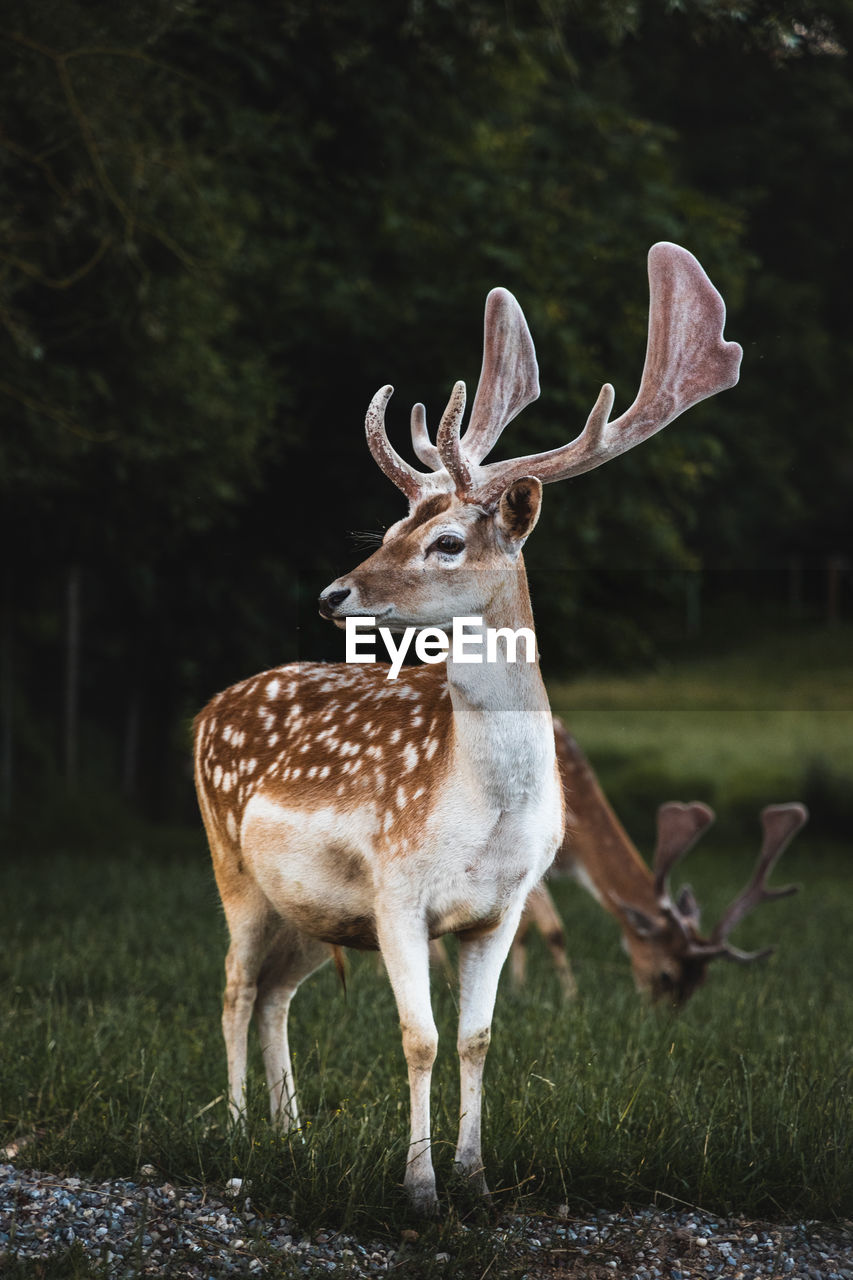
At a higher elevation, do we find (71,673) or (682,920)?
(71,673)

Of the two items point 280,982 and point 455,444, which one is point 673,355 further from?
point 280,982

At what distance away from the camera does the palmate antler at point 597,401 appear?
2.91 m

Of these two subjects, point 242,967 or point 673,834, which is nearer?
point 242,967

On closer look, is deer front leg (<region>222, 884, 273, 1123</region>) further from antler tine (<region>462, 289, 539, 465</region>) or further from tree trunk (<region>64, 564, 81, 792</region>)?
tree trunk (<region>64, 564, 81, 792</region>)

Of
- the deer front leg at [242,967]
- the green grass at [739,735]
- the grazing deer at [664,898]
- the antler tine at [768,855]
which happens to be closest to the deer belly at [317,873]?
the deer front leg at [242,967]

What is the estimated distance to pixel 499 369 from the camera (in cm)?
318

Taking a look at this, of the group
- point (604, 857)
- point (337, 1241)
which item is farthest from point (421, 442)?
point (604, 857)

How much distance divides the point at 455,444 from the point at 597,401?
0.35 m

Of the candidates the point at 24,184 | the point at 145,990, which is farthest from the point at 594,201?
the point at 145,990

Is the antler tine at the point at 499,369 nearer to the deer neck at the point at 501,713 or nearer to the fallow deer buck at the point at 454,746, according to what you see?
the fallow deer buck at the point at 454,746

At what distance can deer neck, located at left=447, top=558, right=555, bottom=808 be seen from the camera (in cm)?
292

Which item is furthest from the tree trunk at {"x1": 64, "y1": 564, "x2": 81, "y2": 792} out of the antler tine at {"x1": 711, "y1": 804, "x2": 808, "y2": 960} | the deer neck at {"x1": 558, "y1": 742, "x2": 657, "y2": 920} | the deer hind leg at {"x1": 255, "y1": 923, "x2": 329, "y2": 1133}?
the deer hind leg at {"x1": 255, "y1": 923, "x2": 329, "y2": 1133}

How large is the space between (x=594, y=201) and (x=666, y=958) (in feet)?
22.0

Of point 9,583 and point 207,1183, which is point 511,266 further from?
point 207,1183
